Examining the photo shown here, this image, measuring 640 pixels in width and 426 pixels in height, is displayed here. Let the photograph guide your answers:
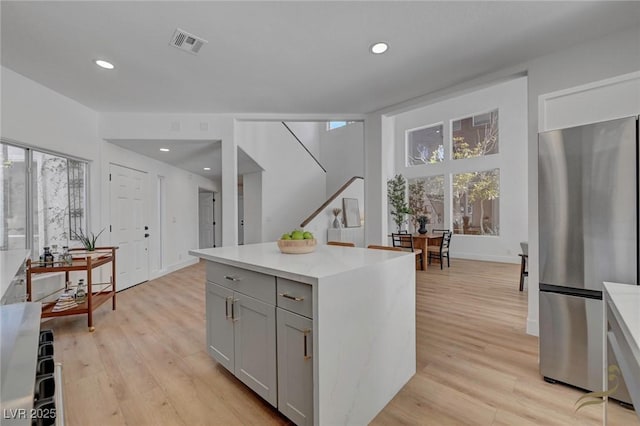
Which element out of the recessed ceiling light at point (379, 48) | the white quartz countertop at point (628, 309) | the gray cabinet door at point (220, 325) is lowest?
the gray cabinet door at point (220, 325)

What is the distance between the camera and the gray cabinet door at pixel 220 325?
77.5 inches

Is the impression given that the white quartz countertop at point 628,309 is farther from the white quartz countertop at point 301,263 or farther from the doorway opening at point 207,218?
the doorway opening at point 207,218

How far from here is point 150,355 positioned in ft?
8.03

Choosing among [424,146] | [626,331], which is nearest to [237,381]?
[626,331]

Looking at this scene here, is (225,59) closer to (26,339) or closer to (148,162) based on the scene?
(26,339)

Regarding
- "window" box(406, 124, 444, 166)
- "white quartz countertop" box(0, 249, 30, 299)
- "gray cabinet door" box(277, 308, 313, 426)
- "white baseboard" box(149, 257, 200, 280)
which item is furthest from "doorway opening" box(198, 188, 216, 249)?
"gray cabinet door" box(277, 308, 313, 426)

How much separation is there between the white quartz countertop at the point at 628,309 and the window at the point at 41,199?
461 centimetres

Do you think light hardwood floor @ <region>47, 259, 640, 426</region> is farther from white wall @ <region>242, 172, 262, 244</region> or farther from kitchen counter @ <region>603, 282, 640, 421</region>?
white wall @ <region>242, 172, 262, 244</region>

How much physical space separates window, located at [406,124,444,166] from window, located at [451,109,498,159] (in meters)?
0.42

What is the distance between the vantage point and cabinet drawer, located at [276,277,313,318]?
1.40 metres

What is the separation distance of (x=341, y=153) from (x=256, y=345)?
8.47 meters

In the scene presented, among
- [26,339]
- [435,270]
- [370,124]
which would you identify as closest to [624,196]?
[26,339]

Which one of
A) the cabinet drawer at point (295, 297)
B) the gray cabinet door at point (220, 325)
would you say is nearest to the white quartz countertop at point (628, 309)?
the cabinet drawer at point (295, 297)

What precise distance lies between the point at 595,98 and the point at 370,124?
8.09ft
